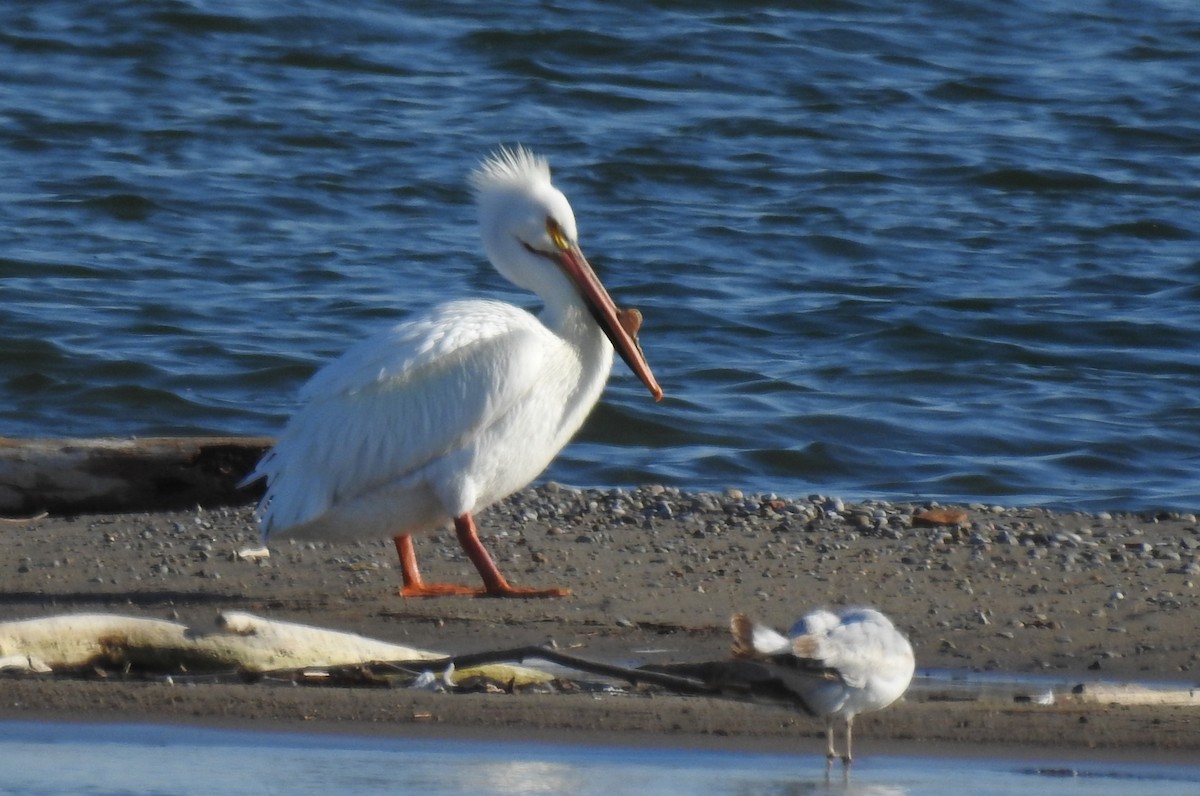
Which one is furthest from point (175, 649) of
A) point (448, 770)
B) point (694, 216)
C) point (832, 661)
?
point (694, 216)

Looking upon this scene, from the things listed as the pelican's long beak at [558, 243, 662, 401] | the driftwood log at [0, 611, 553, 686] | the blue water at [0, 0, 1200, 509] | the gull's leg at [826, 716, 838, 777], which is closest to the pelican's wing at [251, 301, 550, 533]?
the pelican's long beak at [558, 243, 662, 401]

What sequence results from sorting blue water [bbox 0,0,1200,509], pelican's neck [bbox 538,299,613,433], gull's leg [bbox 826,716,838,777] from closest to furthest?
gull's leg [bbox 826,716,838,777]
pelican's neck [bbox 538,299,613,433]
blue water [bbox 0,0,1200,509]

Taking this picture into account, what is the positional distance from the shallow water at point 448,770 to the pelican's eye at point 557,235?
10.1ft

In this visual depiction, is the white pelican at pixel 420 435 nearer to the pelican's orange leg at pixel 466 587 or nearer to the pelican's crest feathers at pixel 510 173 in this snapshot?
the pelican's orange leg at pixel 466 587

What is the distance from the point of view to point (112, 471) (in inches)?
308

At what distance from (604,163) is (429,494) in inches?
425

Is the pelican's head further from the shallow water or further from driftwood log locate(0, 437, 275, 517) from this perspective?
the shallow water

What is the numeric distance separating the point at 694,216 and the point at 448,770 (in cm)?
1217

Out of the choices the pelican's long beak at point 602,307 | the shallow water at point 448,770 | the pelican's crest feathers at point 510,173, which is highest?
the pelican's crest feathers at point 510,173

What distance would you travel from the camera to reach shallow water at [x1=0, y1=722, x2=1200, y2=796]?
4.31m

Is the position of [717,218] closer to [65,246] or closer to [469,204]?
[469,204]

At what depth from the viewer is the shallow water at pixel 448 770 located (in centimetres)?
431

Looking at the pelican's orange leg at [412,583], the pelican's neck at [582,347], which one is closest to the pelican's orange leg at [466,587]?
the pelican's orange leg at [412,583]

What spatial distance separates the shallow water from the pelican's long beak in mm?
2823
